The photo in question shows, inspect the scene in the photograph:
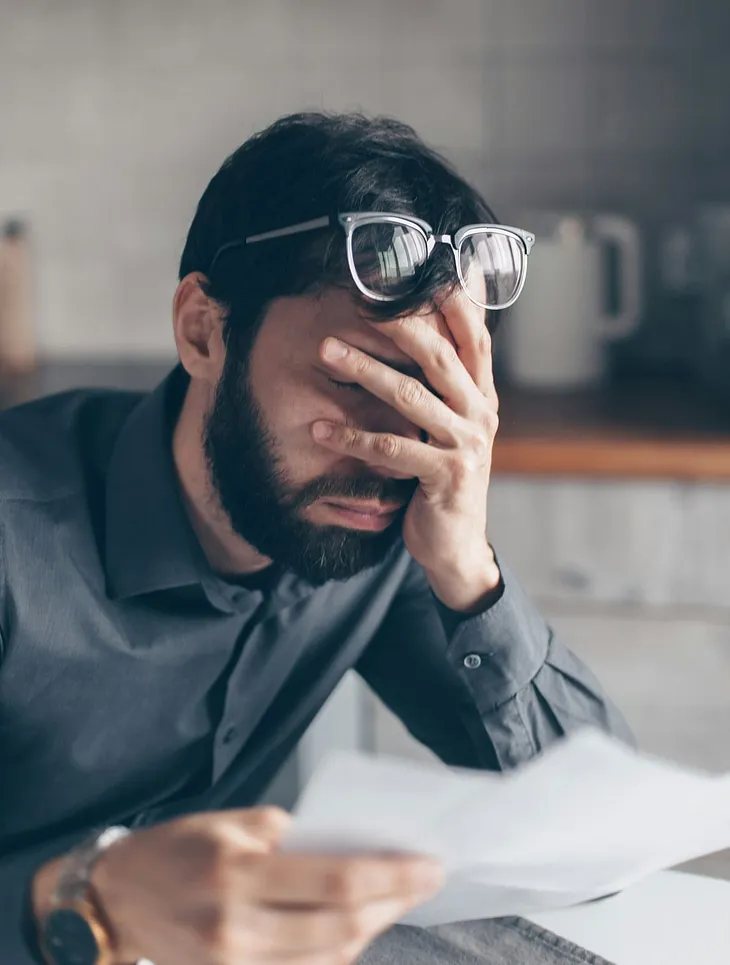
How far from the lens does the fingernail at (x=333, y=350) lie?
32.7 inches

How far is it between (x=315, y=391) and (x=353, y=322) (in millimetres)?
59

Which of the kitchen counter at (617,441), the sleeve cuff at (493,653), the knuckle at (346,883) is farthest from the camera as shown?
the kitchen counter at (617,441)

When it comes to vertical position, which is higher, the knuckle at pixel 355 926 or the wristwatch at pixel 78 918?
the knuckle at pixel 355 926

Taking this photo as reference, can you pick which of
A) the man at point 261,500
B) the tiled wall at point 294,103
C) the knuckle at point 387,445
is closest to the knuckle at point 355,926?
the man at point 261,500

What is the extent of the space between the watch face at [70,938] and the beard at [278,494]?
0.36m

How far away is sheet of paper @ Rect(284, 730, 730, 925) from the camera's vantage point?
534mm

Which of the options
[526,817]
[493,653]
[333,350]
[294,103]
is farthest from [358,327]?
[294,103]

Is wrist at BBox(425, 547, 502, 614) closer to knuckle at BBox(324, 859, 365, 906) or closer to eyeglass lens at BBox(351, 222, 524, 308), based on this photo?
eyeglass lens at BBox(351, 222, 524, 308)

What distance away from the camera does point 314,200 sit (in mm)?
855

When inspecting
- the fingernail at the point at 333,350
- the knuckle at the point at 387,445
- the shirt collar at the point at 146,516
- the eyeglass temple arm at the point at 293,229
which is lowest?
the shirt collar at the point at 146,516

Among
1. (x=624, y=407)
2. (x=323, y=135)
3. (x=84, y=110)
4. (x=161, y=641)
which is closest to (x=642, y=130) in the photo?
(x=624, y=407)

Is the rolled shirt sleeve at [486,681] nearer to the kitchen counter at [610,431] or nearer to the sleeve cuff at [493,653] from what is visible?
the sleeve cuff at [493,653]

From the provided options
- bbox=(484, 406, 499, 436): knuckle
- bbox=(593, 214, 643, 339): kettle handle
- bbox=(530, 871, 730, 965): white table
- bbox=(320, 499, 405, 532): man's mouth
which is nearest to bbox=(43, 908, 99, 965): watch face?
bbox=(530, 871, 730, 965): white table

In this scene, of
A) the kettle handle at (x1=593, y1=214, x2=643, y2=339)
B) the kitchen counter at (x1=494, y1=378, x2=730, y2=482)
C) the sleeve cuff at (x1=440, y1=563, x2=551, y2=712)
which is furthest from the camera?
the kettle handle at (x1=593, y1=214, x2=643, y2=339)
